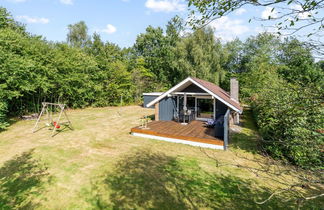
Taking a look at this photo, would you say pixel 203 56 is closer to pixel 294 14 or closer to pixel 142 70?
pixel 142 70

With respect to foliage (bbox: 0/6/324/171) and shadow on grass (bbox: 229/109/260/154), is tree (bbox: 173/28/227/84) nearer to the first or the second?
foliage (bbox: 0/6/324/171)

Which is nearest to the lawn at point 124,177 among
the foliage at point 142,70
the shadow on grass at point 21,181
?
the shadow on grass at point 21,181

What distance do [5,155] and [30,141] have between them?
68.2 inches


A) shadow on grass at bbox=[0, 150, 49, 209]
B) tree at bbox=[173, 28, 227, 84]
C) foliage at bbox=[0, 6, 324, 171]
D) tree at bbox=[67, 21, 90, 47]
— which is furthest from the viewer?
tree at bbox=[67, 21, 90, 47]

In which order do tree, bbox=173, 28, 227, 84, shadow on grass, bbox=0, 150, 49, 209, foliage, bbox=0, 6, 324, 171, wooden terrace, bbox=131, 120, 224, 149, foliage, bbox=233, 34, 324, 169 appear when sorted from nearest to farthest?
foliage, bbox=233, 34, 324, 169 < shadow on grass, bbox=0, 150, 49, 209 < foliage, bbox=0, 6, 324, 171 < wooden terrace, bbox=131, 120, 224, 149 < tree, bbox=173, 28, 227, 84

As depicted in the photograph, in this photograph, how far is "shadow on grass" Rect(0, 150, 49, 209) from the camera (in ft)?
13.5

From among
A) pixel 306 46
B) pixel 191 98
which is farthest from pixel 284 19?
pixel 191 98

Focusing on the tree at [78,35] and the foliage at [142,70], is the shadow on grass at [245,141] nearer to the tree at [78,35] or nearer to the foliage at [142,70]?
the foliage at [142,70]

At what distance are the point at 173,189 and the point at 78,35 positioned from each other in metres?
40.5

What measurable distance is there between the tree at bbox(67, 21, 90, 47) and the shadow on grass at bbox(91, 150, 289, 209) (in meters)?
37.8

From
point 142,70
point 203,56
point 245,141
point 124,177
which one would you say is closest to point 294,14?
point 124,177

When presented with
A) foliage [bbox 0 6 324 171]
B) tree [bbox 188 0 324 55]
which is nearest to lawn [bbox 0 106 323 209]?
foliage [bbox 0 6 324 171]

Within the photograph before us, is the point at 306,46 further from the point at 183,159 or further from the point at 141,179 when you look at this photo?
the point at 183,159

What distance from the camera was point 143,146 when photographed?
26.8 feet
